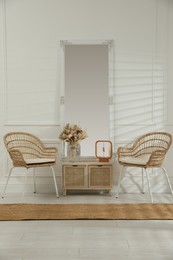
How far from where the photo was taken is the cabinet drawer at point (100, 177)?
5.77 m

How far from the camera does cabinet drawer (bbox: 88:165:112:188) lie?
5773mm

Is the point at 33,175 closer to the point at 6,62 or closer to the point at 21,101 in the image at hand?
the point at 21,101

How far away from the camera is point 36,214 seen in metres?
4.70

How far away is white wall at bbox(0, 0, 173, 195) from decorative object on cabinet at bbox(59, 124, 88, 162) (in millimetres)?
271

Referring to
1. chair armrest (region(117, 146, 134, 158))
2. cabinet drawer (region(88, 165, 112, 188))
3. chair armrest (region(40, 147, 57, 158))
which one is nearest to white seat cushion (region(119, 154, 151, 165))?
chair armrest (region(117, 146, 134, 158))

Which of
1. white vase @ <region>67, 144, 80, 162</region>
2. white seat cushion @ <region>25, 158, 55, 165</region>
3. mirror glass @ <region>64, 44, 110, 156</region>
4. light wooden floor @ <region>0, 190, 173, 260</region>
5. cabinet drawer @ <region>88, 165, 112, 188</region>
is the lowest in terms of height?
light wooden floor @ <region>0, 190, 173, 260</region>

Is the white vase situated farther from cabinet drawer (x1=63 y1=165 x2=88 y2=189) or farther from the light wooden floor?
the light wooden floor

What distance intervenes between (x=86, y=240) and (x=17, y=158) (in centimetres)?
202

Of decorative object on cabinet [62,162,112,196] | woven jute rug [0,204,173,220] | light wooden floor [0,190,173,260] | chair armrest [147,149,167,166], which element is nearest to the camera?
light wooden floor [0,190,173,260]

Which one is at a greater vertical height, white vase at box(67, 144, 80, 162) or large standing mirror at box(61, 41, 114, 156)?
large standing mirror at box(61, 41, 114, 156)

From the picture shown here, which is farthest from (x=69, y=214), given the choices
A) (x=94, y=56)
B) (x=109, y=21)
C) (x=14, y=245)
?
(x=109, y=21)

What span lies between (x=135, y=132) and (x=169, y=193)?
903mm

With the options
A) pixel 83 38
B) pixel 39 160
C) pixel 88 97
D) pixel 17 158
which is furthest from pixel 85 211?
pixel 83 38

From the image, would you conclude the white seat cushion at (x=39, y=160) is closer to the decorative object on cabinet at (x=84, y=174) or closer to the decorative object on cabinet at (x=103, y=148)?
the decorative object on cabinet at (x=84, y=174)
